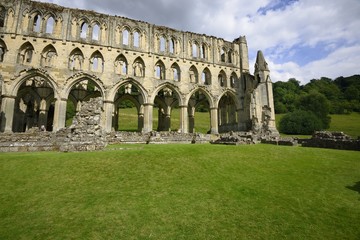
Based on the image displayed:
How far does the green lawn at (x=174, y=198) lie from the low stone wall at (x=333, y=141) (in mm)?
6820

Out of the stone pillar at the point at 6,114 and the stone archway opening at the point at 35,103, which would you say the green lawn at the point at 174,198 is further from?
the stone archway opening at the point at 35,103

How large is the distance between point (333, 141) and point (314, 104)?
142 feet

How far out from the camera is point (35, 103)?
2812 centimetres

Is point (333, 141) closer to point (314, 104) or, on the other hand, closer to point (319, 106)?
point (319, 106)

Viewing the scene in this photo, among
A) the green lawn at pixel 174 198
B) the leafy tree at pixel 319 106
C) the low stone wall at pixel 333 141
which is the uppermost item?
Answer: the leafy tree at pixel 319 106

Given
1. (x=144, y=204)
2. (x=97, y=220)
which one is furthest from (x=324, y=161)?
(x=97, y=220)

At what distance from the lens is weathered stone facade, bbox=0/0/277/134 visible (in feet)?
72.1

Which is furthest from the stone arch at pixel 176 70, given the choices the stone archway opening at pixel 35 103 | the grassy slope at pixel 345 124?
the grassy slope at pixel 345 124

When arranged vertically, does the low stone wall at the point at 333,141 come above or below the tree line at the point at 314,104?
below

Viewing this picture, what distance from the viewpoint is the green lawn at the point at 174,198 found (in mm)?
4617

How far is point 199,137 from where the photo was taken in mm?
21781

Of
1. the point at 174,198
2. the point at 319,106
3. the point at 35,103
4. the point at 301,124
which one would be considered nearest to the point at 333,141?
the point at 174,198

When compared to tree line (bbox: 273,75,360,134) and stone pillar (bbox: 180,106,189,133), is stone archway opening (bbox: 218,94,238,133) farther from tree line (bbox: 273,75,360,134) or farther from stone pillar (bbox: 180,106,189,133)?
tree line (bbox: 273,75,360,134)

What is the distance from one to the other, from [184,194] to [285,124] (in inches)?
1667
